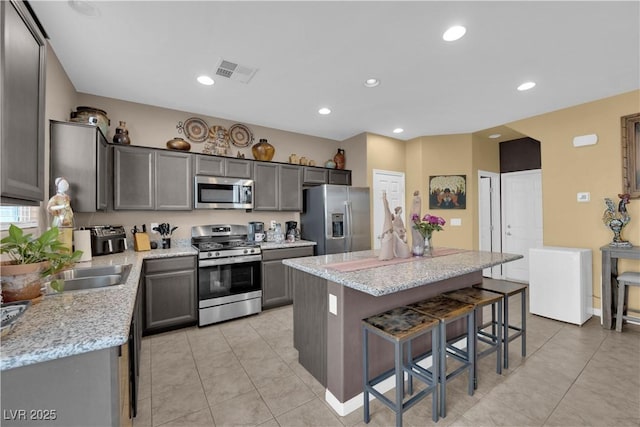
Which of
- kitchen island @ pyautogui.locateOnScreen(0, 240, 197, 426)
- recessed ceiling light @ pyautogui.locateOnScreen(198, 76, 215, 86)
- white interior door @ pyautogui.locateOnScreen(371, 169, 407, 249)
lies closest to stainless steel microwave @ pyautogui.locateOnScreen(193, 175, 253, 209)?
recessed ceiling light @ pyautogui.locateOnScreen(198, 76, 215, 86)

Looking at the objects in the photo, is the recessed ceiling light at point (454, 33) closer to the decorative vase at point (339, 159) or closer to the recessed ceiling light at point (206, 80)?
the recessed ceiling light at point (206, 80)

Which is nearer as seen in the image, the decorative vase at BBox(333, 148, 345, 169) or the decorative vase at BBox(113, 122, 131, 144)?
the decorative vase at BBox(113, 122, 131, 144)

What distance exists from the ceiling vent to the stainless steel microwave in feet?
4.43

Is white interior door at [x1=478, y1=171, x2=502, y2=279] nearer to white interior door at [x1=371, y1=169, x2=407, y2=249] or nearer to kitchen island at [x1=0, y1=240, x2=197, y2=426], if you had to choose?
white interior door at [x1=371, y1=169, x2=407, y2=249]

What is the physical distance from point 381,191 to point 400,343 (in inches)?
139

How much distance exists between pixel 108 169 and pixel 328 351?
2.95 m

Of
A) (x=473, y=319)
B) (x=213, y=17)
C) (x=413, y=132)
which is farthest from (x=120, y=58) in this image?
(x=413, y=132)

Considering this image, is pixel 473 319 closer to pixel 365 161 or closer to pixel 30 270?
pixel 30 270

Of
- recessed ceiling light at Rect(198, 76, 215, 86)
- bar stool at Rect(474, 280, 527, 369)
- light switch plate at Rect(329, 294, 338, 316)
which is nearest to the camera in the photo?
light switch plate at Rect(329, 294, 338, 316)

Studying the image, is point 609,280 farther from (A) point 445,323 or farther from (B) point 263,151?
(B) point 263,151

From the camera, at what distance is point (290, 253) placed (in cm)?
385

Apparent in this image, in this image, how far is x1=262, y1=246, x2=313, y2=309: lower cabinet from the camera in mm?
3637

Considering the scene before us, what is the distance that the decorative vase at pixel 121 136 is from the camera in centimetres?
311

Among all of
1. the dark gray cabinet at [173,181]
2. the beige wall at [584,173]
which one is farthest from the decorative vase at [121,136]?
the beige wall at [584,173]
